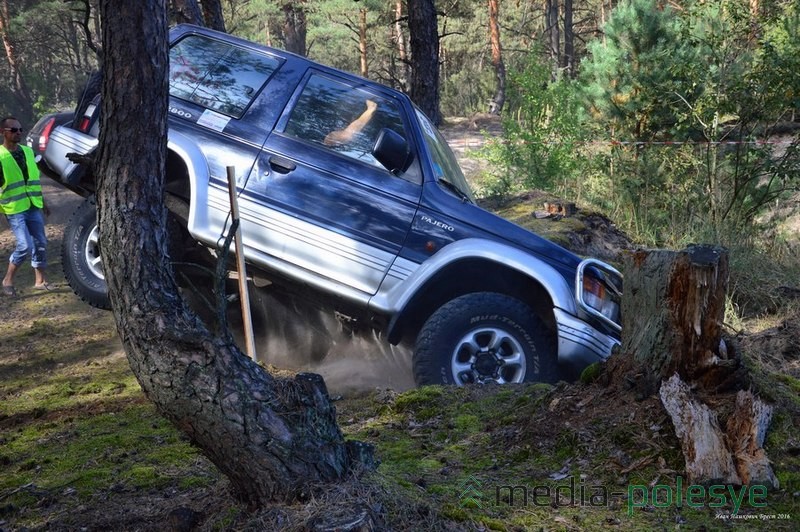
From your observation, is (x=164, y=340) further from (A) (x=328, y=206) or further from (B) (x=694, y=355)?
(A) (x=328, y=206)

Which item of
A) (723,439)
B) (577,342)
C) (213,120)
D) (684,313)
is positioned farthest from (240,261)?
(723,439)

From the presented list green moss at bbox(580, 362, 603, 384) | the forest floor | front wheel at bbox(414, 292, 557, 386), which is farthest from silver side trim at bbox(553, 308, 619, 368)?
green moss at bbox(580, 362, 603, 384)

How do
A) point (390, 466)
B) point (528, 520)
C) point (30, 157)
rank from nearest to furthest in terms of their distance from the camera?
point (528, 520)
point (390, 466)
point (30, 157)

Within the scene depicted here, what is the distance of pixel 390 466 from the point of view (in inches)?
169

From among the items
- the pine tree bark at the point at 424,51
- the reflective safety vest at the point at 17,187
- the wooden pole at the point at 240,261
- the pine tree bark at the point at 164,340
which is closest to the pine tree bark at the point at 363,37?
the pine tree bark at the point at 424,51

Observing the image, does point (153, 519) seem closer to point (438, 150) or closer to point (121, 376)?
point (121, 376)

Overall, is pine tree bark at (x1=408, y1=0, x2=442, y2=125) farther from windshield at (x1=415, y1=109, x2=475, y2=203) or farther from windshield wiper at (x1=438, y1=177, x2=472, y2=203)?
windshield wiper at (x1=438, y1=177, x2=472, y2=203)

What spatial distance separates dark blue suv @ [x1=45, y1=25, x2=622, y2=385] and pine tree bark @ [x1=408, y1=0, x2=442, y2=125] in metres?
5.15

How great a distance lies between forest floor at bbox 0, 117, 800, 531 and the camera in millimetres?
3471

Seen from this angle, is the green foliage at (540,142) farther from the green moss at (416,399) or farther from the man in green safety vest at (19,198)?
the green moss at (416,399)

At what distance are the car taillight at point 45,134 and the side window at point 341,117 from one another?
6.69 feet

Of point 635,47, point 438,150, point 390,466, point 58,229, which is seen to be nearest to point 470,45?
point 635,47

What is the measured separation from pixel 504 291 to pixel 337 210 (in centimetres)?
134

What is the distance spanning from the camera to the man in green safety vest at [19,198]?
9.94 m
